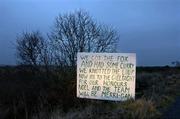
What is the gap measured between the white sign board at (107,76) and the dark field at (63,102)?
1.43 ft

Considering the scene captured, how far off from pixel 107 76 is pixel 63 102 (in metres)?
5.26

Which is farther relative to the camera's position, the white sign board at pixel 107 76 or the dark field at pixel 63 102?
→ the white sign board at pixel 107 76

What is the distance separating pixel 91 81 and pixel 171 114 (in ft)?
17.3

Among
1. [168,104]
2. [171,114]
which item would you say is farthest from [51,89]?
[171,114]

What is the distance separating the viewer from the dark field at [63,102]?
15.1 m

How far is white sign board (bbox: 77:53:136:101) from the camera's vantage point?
1883 centimetres

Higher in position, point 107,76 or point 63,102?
point 107,76

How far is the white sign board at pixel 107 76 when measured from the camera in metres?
18.8

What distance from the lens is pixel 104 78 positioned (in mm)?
19312

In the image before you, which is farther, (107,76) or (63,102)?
(63,102)

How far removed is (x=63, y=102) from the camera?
23953 millimetres

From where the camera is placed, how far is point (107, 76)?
19266mm

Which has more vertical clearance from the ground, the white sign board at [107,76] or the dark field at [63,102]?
the white sign board at [107,76]

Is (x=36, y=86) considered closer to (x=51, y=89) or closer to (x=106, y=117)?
(x=51, y=89)
